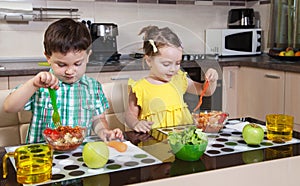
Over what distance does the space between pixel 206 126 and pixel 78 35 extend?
0.48 m

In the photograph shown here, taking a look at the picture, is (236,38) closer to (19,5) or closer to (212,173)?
(19,5)

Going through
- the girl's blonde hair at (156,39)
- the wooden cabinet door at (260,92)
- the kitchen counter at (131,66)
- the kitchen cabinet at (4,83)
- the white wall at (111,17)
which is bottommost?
the wooden cabinet door at (260,92)

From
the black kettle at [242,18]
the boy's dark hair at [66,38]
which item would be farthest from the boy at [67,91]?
the black kettle at [242,18]

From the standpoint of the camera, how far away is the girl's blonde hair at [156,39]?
3.31 feet

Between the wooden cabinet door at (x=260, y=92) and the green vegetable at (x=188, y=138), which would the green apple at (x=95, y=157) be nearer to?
the green vegetable at (x=188, y=138)

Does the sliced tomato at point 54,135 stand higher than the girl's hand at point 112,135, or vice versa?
the sliced tomato at point 54,135

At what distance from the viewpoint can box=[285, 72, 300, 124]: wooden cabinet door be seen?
2.52 metres

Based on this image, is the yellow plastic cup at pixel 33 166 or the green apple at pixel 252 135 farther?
the green apple at pixel 252 135

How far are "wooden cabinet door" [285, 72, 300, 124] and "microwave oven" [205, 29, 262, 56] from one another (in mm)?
703

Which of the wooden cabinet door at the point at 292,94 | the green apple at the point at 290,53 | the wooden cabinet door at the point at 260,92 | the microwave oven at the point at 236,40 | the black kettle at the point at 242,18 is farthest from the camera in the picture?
the black kettle at the point at 242,18

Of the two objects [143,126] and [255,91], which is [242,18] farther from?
[143,126]

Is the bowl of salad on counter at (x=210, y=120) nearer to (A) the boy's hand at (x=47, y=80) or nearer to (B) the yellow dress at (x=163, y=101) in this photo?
(B) the yellow dress at (x=163, y=101)

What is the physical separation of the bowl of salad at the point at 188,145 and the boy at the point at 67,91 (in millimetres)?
201

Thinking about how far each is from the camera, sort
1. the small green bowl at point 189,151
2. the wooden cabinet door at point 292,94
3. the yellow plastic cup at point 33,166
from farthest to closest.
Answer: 1. the wooden cabinet door at point 292,94
2. the small green bowl at point 189,151
3. the yellow plastic cup at point 33,166
